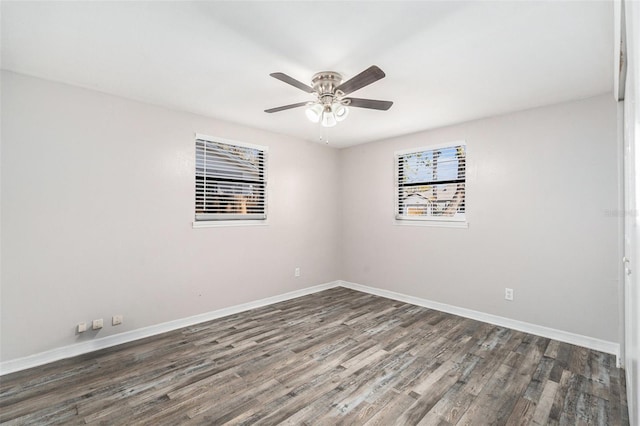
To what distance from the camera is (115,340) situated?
298 centimetres

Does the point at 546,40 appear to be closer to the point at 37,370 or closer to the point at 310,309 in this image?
the point at 310,309

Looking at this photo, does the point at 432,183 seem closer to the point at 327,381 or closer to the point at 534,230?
the point at 534,230

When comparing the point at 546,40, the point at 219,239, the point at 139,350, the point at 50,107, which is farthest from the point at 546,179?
the point at 50,107

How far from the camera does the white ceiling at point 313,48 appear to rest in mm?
1750

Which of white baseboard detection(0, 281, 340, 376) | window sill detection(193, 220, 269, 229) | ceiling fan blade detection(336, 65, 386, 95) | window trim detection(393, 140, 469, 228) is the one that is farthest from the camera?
window trim detection(393, 140, 469, 228)

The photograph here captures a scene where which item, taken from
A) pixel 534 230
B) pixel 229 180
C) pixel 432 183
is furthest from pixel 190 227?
pixel 534 230

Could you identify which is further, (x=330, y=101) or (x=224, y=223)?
(x=224, y=223)

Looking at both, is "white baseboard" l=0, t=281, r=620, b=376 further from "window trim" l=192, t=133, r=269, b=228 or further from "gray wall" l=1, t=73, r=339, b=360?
"window trim" l=192, t=133, r=269, b=228

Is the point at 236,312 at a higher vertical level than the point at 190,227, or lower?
lower

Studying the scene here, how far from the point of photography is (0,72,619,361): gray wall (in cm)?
257

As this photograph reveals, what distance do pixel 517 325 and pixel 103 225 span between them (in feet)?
14.9

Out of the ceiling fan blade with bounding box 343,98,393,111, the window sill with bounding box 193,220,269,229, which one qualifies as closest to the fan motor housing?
the ceiling fan blade with bounding box 343,98,393,111

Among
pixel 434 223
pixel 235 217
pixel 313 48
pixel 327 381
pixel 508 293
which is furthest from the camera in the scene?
pixel 434 223

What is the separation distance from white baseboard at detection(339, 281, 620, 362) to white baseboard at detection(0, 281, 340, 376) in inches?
74.3
